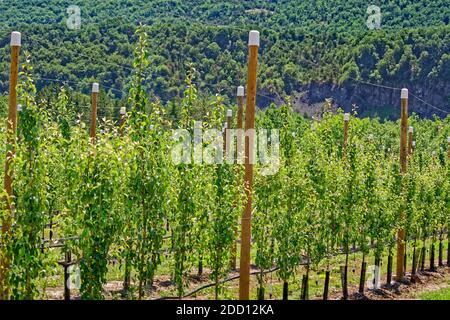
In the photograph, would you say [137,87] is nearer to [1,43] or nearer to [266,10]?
[1,43]

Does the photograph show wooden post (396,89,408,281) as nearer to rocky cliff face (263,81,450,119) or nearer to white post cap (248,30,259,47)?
white post cap (248,30,259,47)

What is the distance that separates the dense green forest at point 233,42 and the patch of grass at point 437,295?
201 ft

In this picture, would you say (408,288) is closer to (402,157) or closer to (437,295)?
(437,295)

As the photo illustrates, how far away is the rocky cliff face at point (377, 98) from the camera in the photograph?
112 m

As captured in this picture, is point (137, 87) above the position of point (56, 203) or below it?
above

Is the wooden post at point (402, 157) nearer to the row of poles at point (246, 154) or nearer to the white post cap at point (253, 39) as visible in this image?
the row of poles at point (246, 154)

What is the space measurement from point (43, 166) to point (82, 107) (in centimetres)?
4171

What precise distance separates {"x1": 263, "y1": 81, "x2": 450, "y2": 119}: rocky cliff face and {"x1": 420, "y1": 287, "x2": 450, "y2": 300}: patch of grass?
93.5 metres

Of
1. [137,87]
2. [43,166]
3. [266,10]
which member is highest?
[266,10]

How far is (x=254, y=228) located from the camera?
1492 centimetres

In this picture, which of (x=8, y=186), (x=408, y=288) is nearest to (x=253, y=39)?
(x=8, y=186)

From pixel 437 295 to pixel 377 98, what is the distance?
100 metres
